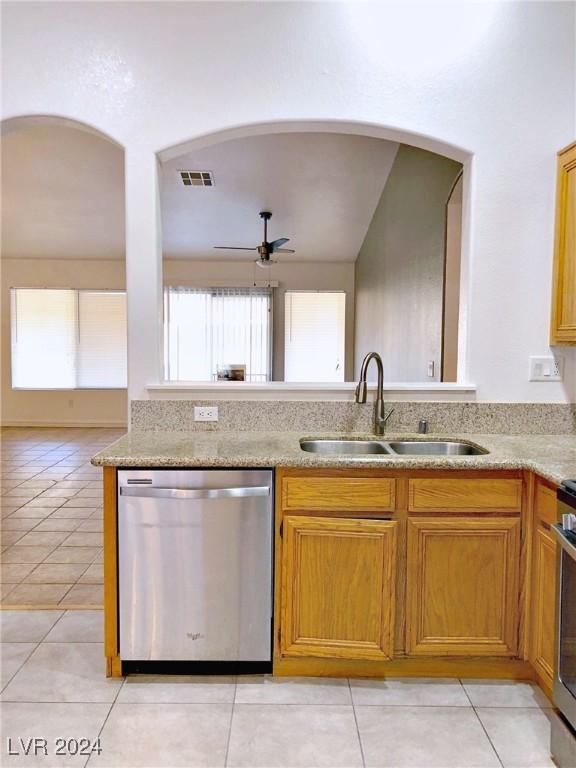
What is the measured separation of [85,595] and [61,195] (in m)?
4.80

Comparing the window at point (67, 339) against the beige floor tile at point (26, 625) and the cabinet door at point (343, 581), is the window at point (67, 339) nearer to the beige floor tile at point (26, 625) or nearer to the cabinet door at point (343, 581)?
the beige floor tile at point (26, 625)

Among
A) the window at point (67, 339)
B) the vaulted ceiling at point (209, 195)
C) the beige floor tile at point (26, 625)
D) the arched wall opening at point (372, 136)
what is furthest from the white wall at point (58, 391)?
the arched wall opening at point (372, 136)

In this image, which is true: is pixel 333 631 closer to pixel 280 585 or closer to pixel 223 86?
pixel 280 585

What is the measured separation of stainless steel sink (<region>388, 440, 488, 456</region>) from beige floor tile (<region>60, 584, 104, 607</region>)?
1.68 meters

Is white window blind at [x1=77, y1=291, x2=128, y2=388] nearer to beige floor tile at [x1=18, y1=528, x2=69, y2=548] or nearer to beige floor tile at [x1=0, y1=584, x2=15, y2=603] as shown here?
beige floor tile at [x1=18, y1=528, x2=69, y2=548]

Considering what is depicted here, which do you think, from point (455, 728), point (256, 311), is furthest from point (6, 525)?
point (256, 311)

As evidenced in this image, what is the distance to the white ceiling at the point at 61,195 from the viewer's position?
14.9 ft

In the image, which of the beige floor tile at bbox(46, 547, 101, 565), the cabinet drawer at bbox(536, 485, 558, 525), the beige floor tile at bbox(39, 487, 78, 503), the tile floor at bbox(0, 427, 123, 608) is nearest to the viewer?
the cabinet drawer at bbox(536, 485, 558, 525)

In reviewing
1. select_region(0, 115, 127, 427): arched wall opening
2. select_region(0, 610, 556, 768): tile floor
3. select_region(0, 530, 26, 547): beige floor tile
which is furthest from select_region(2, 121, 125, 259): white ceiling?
select_region(0, 610, 556, 768): tile floor

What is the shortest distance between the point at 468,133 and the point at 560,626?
6.90ft

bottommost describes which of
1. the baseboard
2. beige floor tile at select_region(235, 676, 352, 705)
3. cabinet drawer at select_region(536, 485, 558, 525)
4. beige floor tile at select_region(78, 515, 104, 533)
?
beige floor tile at select_region(235, 676, 352, 705)

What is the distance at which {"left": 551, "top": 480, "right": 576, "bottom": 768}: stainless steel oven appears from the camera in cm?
153

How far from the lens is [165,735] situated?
168 cm

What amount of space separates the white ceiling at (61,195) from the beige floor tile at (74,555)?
2664 mm
